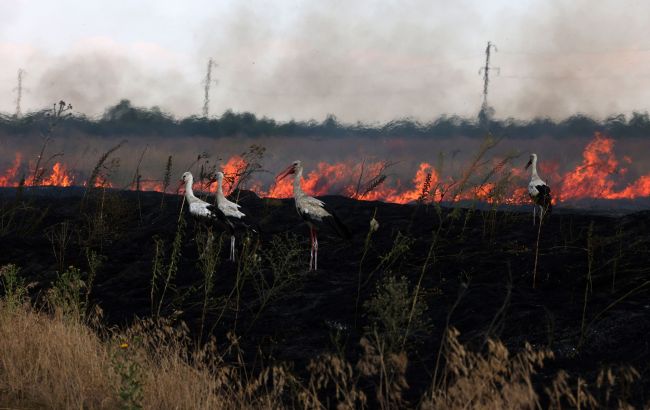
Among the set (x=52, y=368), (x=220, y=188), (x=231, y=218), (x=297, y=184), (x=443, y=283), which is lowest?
(x=52, y=368)

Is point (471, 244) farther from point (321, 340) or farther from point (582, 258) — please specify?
point (321, 340)

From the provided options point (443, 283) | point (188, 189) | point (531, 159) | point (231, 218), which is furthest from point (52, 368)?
point (531, 159)

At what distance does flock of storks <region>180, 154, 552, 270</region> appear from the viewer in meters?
12.4

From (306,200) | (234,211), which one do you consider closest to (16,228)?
(234,211)

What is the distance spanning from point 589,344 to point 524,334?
685mm

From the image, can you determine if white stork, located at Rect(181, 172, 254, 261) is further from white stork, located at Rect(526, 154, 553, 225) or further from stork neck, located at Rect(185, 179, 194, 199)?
white stork, located at Rect(526, 154, 553, 225)

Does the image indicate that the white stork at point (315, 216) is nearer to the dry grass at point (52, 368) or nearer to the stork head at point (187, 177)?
the stork head at point (187, 177)

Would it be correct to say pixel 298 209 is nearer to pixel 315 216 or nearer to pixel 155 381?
pixel 315 216

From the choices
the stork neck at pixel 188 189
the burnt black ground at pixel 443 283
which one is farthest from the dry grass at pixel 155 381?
the stork neck at pixel 188 189

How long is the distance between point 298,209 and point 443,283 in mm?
3291

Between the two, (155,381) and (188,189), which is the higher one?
(188,189)

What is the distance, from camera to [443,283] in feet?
34.1

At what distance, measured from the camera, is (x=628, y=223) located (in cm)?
1426

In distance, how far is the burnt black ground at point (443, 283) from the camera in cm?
782
